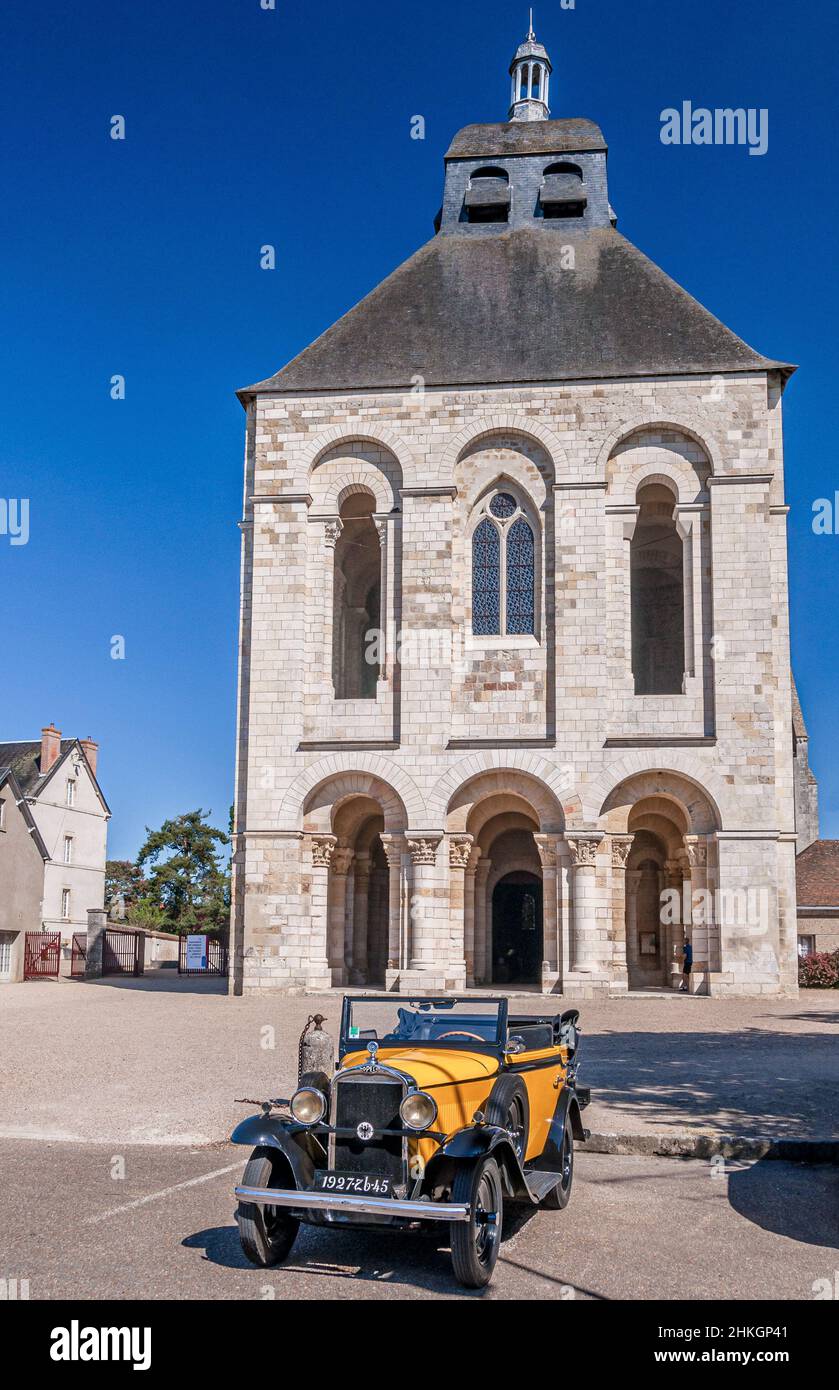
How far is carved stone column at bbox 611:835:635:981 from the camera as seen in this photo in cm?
2622

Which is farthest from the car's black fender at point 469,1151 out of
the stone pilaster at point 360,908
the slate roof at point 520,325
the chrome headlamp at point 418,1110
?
the slate roof at point 520,325

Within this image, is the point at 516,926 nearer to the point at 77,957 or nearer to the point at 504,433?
the point at 504,433

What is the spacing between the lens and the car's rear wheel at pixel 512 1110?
7.06 metres

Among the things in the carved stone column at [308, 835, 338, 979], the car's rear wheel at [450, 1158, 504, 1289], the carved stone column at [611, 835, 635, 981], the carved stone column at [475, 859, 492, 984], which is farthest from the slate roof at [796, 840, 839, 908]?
the car's rear wheel at [450, 1158, 504, 1289]

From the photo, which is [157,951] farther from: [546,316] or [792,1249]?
[792,1249]

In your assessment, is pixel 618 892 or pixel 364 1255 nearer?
pixel 364 1255

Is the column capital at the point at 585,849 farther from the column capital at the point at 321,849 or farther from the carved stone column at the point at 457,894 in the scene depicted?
the column capital at the point at 321,849

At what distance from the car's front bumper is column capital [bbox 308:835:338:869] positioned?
67.7ft

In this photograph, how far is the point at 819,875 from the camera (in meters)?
39.6

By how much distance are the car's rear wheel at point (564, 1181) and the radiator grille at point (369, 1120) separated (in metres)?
1.53

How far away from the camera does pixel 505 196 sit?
108 feet

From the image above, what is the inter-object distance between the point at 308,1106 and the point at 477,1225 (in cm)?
117

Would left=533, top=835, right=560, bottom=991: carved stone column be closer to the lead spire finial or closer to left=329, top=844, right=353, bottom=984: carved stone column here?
left=329, top=844, right=353, bottom=984: carved stone column

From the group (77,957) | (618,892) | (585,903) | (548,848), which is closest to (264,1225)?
(585,903)
